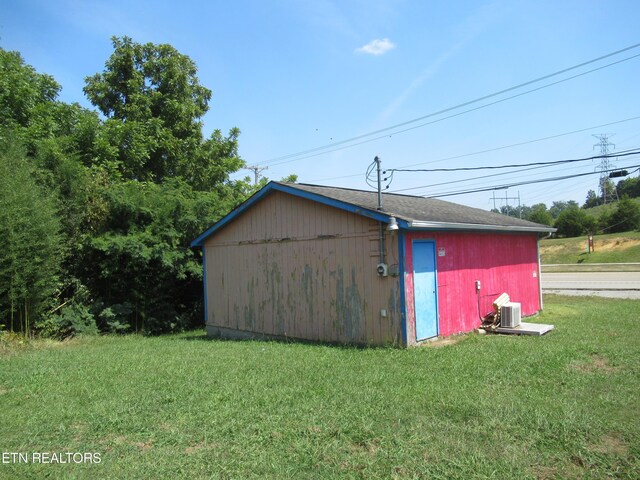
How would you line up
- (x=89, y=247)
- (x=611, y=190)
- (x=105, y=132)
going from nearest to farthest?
(x=89, y=247) < (x=105, y=132) < (x=611, y=190)

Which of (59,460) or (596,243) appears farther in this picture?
(596,243)

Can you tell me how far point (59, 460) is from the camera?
3.77 meters

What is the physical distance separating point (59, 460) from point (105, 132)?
14.9 meters

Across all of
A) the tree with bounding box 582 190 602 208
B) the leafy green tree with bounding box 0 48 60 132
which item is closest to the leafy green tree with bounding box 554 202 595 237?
the tree with bounding box 582 190 602 208

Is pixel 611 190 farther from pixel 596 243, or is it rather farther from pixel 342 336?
pixel 342 336

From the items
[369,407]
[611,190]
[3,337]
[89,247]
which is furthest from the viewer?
[611,190]

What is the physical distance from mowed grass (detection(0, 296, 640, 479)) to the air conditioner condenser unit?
5.59ft

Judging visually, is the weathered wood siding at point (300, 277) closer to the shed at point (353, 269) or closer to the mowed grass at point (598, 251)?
the shed at point (353, 269)

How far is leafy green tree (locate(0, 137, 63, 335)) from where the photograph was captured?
9.52m

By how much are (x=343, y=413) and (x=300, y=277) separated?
554cm

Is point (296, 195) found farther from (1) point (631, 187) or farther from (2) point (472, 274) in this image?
(1) point (631, 187)

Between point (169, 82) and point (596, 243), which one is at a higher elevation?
point (169, 82)

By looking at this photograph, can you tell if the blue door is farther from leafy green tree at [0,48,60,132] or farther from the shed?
leafy green tree at [0,48,60,132]

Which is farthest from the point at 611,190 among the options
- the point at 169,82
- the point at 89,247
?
the point at 89,247
